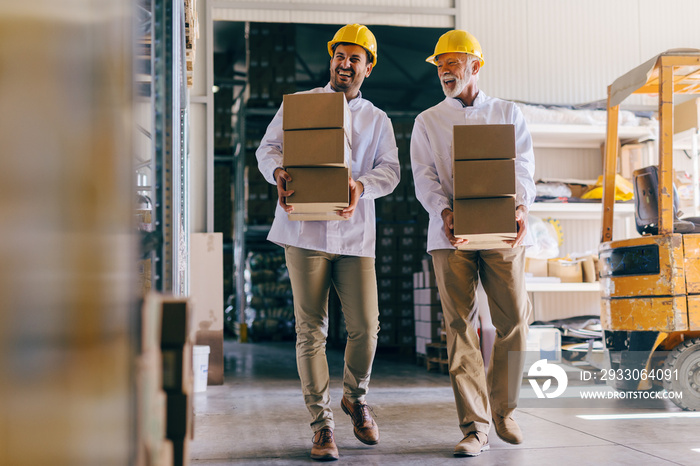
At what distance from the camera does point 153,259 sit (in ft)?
7.30

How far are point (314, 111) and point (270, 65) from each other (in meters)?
7.49

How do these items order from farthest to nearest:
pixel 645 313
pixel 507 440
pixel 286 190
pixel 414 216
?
pixel 414 216 < pixel 645 313 < pixel 507 440 < pixel 286 190

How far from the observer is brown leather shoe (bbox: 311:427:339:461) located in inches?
121

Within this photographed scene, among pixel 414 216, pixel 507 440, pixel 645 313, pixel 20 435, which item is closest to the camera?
pixel 20 435

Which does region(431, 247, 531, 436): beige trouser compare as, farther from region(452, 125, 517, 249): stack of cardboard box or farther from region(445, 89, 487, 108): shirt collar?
region(445, 89, 487, 108): shirt collar

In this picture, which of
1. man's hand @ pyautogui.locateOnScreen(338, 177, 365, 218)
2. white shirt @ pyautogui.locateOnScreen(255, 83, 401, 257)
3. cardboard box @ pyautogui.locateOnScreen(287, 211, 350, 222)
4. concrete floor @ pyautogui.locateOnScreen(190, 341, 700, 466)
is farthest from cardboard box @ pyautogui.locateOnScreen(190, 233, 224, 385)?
man's hand @ pyautogui.locateOnScreen(338, 177, 365, 218)

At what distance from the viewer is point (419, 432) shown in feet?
12.3

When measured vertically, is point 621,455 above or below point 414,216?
below

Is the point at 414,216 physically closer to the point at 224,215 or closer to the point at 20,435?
the point at 224,215

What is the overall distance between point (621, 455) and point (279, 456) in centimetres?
160

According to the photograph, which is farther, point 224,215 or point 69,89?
point 224,215

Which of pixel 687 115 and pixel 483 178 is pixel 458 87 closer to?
pixel 483 178

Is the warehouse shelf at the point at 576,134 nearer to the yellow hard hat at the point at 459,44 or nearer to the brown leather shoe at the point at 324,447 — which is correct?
the yellow hard hat at the point at 459,44

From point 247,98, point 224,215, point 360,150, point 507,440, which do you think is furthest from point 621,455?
point 224,215
